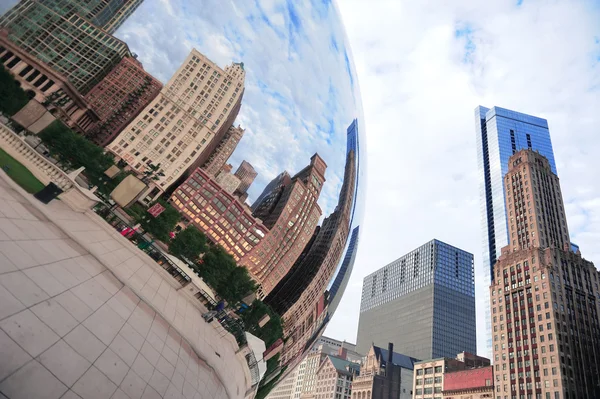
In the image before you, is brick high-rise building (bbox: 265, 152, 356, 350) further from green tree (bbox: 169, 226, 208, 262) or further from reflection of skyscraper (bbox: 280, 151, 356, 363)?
green tree (bbox: 169, 226, 208, 262)

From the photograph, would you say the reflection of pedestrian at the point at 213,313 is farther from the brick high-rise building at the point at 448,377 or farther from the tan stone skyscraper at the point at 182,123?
the brick high-rise building at the point at 448,377

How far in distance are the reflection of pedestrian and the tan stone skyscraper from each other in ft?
2.88

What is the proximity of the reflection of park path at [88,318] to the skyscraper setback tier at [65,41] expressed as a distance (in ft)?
2.03

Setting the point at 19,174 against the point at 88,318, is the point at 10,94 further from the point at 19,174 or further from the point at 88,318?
the point at 88,318

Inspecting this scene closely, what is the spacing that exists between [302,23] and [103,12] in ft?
5.01

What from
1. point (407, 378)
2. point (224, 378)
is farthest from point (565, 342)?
point (224, 378)

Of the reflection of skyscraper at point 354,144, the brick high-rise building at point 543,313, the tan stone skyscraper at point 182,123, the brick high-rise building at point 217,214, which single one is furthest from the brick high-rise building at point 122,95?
the brick high-rise building at point 543,313

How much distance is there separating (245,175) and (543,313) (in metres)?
89.1

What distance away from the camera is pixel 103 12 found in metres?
2.09

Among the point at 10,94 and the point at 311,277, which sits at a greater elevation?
the point at 311,277

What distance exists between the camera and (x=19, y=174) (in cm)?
178

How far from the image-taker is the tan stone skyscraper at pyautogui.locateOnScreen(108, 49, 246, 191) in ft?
6.87

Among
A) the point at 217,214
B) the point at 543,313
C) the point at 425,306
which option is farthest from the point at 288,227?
the point at 425,306

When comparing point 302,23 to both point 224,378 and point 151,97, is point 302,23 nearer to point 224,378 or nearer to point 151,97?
point 151,97
